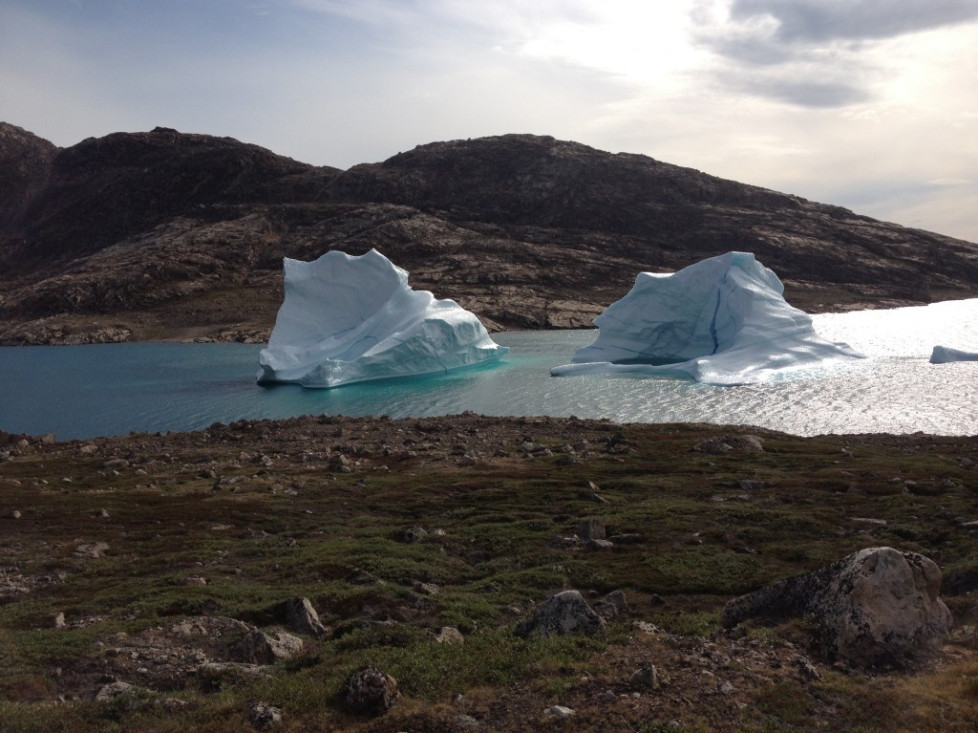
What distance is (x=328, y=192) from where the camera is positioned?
499ft

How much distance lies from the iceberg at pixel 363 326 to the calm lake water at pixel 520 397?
126cm

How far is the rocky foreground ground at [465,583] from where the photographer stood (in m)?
8.09

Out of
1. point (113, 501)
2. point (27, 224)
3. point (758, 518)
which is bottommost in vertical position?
point (113, 501)

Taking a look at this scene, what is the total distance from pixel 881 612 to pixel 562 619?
11.5 feet

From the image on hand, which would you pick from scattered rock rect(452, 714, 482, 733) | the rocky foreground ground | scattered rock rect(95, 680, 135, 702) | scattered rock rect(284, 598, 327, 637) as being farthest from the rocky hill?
scattered rock rect(452, 714, 482, 733)

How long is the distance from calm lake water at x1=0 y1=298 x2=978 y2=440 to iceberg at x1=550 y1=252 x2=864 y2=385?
199cm

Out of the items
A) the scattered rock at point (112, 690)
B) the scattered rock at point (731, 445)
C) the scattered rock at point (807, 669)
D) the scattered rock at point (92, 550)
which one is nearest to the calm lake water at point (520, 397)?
the scattered rock at point (731, 445)

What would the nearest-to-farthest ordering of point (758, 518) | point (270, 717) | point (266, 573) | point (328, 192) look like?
point (270, 717) < point (266, 573) < point (758, 518) < point (328, 192)

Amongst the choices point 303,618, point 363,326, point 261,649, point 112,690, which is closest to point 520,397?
point 363,326

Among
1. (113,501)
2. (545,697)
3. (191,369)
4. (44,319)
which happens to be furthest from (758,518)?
(44,319)

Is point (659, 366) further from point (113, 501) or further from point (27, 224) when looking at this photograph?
point (27, 224)

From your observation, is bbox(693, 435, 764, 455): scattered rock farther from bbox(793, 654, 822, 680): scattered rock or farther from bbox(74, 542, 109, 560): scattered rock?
bbox(74, 542, 109, 560): scattered rock

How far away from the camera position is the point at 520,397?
138ft

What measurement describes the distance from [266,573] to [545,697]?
692cm
